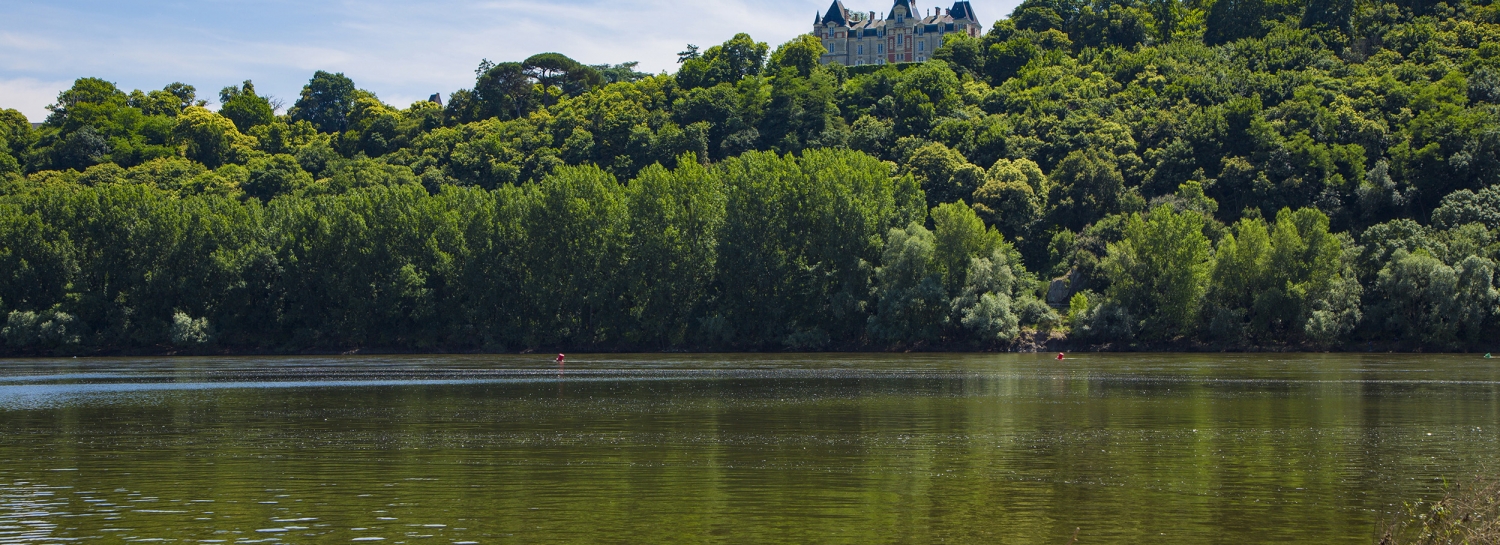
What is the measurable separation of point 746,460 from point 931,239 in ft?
216

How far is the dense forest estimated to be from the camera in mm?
86438

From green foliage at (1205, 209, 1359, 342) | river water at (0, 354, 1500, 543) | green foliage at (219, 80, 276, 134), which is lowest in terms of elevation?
river water at (0, 354, 1500, 543)

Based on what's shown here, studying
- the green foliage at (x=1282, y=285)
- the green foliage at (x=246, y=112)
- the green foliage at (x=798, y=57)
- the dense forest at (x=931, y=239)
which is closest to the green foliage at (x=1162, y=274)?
the dense forest at (x=931, y=239)

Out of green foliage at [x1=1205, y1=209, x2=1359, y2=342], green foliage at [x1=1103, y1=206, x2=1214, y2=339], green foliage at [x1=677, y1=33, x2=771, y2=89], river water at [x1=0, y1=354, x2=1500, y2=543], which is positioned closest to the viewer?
river water at [x1=0, y1=354, x2=1500, y2=543]

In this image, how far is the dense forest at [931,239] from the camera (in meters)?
86.4

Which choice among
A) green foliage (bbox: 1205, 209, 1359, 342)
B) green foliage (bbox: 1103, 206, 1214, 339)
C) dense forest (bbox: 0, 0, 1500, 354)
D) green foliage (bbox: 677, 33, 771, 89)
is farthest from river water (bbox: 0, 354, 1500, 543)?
green foliage (bbox: 677, 33, 771, 89)

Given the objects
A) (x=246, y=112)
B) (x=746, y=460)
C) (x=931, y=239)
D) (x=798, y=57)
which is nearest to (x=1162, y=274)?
(x=931, y=239)

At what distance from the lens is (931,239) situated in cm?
9225

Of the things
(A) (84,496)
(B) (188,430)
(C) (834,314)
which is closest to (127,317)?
(C) (834,314)

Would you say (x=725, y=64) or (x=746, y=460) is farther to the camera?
(x=725, y=64)

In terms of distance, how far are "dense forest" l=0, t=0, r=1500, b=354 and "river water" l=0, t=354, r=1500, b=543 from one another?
32.3 meters

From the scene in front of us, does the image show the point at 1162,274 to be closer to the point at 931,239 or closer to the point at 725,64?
the point at 931,239

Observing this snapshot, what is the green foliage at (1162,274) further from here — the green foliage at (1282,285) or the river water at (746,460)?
the river water at (746,460)

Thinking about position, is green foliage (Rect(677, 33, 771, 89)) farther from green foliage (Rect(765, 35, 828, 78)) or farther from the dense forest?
the dense forest
